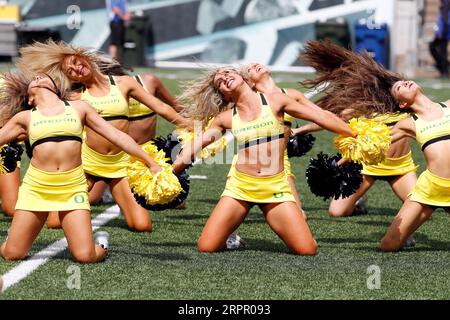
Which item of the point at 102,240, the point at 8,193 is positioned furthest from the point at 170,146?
the point at 8,193

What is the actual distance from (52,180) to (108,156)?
1.73m

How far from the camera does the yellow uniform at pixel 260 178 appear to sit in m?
7.93

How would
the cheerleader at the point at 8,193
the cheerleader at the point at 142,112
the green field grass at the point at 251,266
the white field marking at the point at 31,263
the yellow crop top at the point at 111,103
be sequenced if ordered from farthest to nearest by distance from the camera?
the cheerleader at the point at 142,112, the cheerleader at the point at 8,193, the yellow crop top at the point at 111,103, the white field marking at the point at 31,263, the green field grass at the point at 251,266

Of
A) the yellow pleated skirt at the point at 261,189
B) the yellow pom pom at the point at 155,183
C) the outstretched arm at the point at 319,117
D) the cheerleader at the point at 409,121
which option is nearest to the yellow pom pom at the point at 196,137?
the yellow pleated skirt at the point at 261,189

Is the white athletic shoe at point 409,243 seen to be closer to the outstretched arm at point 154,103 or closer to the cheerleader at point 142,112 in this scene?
the outstretched arm at point 154,103

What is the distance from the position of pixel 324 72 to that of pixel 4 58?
16591mm

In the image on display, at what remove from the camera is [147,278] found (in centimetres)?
697

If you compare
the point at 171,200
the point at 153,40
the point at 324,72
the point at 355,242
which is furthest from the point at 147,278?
the point at 153,40

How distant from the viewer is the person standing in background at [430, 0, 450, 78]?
71.6 feet

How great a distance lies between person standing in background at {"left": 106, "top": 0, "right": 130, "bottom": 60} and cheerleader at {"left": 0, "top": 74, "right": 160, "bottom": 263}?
1468 cm

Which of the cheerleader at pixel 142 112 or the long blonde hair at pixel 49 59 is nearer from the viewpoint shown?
the long blonde hair at pixel 49 59

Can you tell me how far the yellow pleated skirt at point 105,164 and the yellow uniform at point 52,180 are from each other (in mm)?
1610

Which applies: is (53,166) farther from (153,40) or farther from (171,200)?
(153,40)

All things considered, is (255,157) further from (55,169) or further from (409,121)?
(55,169)
